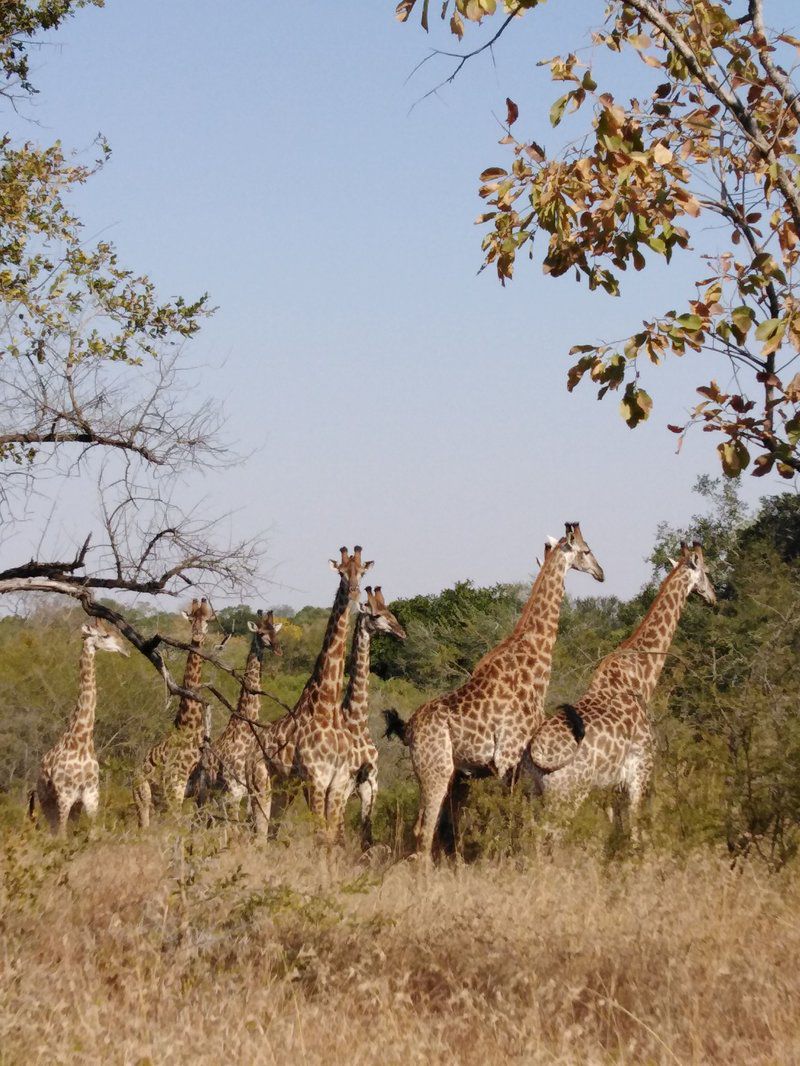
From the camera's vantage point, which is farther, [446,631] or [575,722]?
[446,631]

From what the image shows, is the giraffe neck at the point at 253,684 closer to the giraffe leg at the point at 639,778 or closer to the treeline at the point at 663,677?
the treeline at the point at 663,677

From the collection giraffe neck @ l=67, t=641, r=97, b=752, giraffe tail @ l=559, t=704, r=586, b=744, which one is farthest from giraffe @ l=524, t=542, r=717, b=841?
giraffe neck @ l=67, t=641, r=97, b=752

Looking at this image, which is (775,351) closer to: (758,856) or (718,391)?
(718,391)

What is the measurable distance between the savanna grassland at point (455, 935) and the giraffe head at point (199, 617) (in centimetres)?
270

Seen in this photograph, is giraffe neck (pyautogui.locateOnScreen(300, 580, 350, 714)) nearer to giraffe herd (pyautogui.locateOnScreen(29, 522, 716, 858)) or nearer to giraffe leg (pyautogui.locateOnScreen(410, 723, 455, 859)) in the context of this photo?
giraffe herd (pyautogui.locateOnScreen(29, 522, 716, 858))

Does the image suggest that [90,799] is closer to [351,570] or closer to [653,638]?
[351,570]

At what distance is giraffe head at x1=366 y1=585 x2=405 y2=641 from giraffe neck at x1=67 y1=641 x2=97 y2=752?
2.99 m

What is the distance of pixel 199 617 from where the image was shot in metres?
13.3

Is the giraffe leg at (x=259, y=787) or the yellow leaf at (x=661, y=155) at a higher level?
the yellow leaf at (x=661, y=155)

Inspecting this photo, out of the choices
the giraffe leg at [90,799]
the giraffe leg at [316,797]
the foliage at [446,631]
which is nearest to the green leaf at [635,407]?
the giraffe leg at [316,797]

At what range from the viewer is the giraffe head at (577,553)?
11.4 meters

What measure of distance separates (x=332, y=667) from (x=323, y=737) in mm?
619

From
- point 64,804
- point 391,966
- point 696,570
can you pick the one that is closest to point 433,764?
point 696,570

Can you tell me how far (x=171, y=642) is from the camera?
28.6ft
